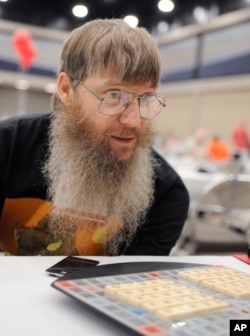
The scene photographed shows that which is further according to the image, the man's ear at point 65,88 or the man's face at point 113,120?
the man's ear at point 65,88

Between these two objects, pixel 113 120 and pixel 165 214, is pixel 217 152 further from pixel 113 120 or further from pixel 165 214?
pixel 113 120

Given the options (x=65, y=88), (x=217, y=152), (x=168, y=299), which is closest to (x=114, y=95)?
(x=65, y=88)

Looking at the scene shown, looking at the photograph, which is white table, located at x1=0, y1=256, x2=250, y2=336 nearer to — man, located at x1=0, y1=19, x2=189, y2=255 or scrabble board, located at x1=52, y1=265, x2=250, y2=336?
scrabble board, located at x1=52, y1=265, x2=250, y2=336

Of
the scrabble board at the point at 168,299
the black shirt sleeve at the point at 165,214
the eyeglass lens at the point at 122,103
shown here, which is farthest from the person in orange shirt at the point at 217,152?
the scrabble board at the point at 168,299

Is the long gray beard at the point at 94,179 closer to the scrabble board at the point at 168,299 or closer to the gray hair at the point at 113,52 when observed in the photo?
the gray hair at the point at 113,52

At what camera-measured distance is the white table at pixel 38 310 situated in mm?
583

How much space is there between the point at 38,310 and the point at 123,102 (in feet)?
2.16

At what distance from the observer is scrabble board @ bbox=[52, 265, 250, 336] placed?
1.83 ft

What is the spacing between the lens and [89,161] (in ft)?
4.26

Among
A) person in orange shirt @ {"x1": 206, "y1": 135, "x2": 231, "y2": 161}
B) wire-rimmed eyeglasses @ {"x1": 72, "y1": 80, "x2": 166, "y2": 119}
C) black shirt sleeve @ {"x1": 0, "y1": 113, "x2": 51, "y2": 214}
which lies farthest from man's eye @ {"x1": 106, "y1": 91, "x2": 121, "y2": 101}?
person in orange shirt @ {"x1": 206, "y1": 135, "x2": 231, "y2": 161}

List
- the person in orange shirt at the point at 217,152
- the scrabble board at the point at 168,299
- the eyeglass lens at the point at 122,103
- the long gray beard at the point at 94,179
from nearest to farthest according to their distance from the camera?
the scrabble board at the point at 168,299
the eyeglass lens at the point at 122,103
the long gray beard at the point at 94,179
the person in orange shirt at the point at 217,152

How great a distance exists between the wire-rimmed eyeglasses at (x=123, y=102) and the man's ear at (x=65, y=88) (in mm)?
123

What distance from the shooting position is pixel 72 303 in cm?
67

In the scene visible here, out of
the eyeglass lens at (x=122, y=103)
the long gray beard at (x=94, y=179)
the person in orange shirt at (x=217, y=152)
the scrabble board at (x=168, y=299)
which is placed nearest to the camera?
the scrabble board at (x=168, y=299)
